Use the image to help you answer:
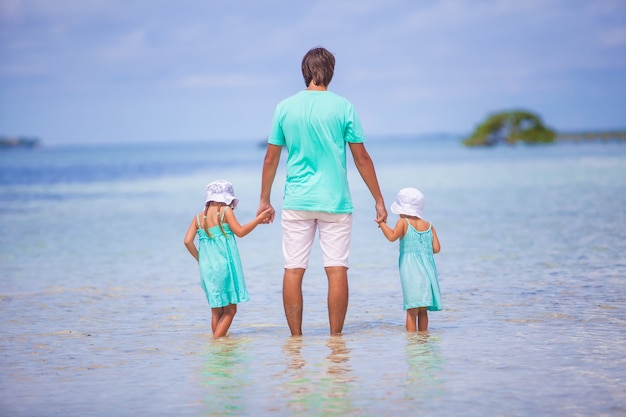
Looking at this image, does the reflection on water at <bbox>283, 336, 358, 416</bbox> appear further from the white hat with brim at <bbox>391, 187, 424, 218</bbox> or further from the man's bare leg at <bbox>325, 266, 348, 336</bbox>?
the white hat with brim at <bbox>391, 187, 424, 218</bbox>

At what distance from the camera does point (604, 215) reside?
690 inches

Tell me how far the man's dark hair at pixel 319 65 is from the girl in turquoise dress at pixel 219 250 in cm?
109

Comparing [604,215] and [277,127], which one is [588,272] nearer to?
[277,127]

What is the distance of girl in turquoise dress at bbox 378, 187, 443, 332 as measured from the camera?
692 cm

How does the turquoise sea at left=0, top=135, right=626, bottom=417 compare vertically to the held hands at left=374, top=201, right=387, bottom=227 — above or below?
below

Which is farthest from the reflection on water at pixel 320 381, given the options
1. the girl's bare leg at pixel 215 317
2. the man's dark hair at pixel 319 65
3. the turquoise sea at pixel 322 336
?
the man's dark hair at pixel 319 65

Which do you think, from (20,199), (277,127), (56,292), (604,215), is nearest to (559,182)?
(604,215)

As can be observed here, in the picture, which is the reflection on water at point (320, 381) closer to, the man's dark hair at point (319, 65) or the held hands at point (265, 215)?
the held hands at point (265, 215)

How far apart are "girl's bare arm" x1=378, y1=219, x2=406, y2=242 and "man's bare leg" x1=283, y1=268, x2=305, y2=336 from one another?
0.66 m

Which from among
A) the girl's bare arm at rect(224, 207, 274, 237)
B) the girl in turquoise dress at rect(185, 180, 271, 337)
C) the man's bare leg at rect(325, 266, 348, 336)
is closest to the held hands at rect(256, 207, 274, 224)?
the girl's bare arm at rect(224, 207, 274, 237)

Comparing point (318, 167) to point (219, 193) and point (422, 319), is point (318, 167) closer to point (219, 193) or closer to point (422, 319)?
point (219, 193)

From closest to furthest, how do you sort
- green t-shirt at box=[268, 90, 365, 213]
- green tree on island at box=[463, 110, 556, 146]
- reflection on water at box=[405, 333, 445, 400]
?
reflection on water at box=[405, 333, 445, 400] < green t-shirt at box=[268, 90, 365, 213] < green tree on island at box=[463, 110, 556, 146]

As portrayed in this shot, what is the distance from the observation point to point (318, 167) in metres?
6.60

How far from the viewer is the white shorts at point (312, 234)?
6.67 m
